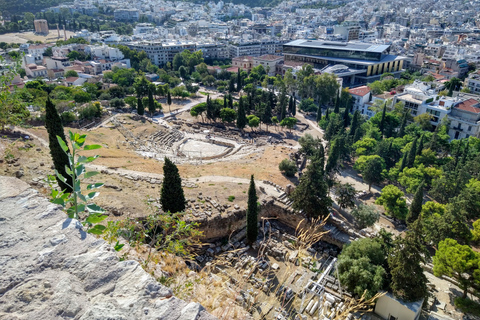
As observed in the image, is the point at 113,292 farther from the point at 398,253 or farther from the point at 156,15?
the point at 156,15

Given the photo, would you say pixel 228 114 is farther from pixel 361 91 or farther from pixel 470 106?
pixel 470 106

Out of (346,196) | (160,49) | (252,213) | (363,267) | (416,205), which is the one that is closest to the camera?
(363,267)

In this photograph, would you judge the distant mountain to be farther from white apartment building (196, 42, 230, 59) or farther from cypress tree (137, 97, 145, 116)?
cypress tree (137, 97, 145, 116)

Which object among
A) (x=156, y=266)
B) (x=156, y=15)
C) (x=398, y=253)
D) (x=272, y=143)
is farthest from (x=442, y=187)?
(x=156, y=15)

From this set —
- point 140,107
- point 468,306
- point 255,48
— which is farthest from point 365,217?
point 255,48

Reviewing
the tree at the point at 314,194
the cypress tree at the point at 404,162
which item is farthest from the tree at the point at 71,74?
the cypress tree at the point at 404,162
